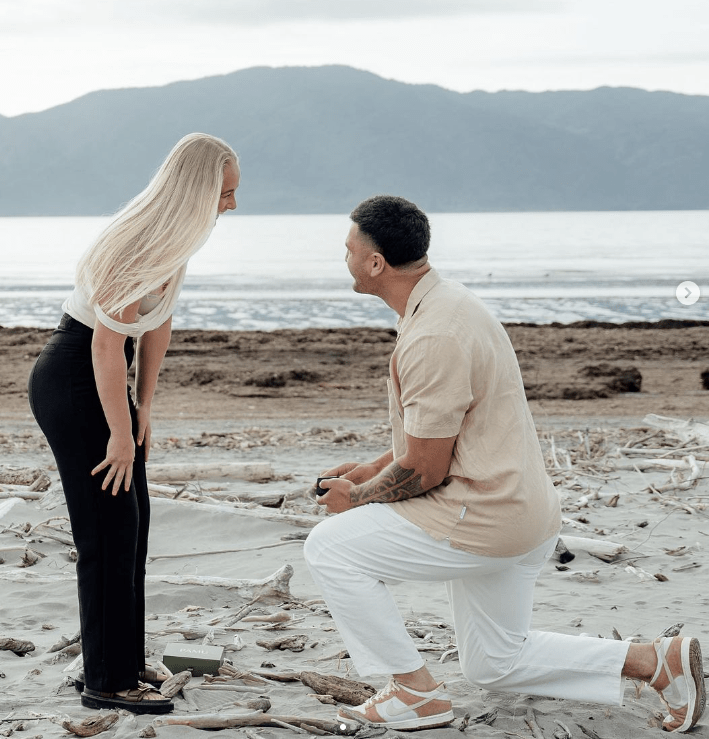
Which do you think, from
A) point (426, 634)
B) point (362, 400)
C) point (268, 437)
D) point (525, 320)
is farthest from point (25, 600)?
point (525, 320)

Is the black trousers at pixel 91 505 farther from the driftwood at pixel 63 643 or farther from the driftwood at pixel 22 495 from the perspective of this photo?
the driftwood at pixel 22 495

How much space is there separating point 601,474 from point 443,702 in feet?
16.0

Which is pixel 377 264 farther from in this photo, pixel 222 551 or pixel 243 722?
pixel 222 551

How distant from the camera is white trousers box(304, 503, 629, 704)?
338 cm

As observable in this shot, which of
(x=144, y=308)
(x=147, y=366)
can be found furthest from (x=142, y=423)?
(x=144, y=308)

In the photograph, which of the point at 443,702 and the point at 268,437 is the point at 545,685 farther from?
the point at 268,437

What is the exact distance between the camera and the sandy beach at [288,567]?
3678mm

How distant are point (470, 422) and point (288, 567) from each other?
211cm

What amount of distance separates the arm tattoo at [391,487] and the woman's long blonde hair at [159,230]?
0.98m

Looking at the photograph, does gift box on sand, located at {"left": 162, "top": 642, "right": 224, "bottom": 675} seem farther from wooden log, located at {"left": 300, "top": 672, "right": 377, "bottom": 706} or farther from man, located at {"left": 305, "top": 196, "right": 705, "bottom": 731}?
man, located at {"left": 305, "top": 196, "right": 705, "bottom": 731}

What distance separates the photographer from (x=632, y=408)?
43.1 ft

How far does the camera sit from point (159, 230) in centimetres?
336

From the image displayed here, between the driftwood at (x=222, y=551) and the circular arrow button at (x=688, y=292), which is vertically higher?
the circular arrow button at (x=688, y=292)

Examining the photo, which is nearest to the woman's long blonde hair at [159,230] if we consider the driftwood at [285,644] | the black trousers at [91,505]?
the black trousers at [91,505]
